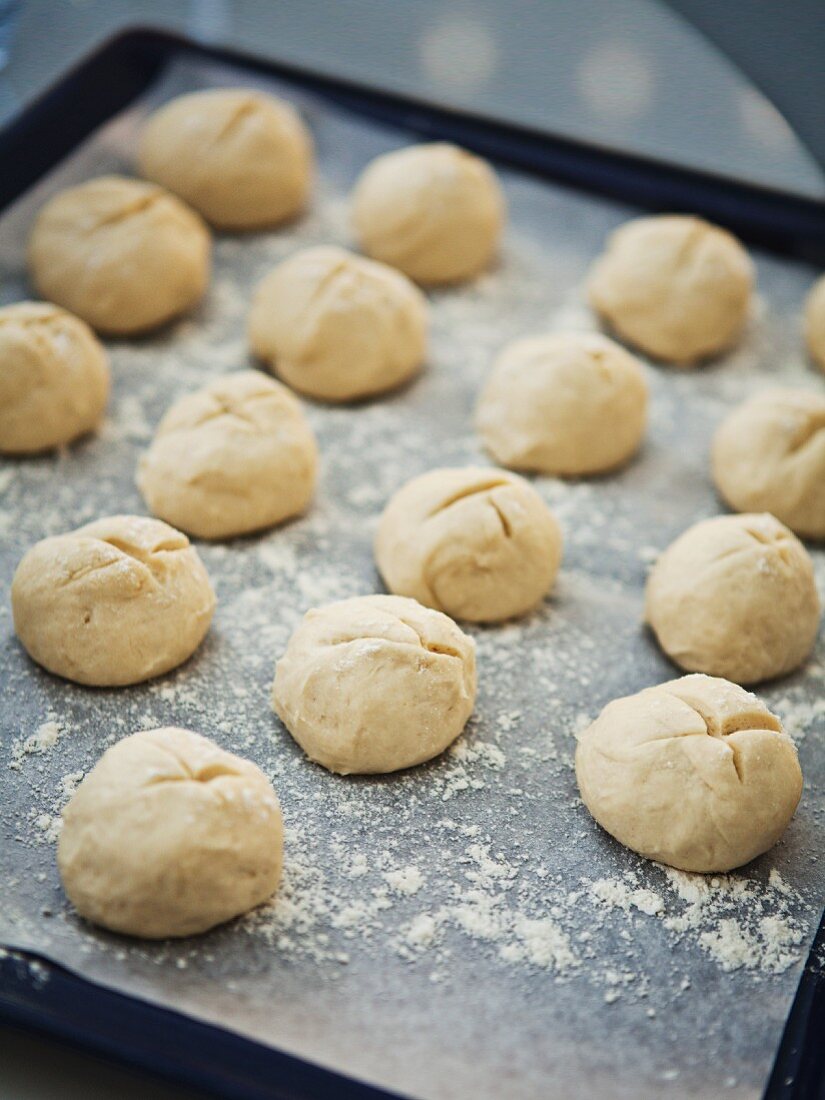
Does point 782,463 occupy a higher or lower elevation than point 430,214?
lower

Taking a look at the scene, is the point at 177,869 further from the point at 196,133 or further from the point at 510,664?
the point at 196,133

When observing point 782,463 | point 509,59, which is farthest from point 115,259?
point 782,463

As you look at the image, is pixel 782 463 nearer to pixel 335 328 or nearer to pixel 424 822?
pixel 335 328

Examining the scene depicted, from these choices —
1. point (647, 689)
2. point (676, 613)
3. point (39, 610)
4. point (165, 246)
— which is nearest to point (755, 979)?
point (647, 689)

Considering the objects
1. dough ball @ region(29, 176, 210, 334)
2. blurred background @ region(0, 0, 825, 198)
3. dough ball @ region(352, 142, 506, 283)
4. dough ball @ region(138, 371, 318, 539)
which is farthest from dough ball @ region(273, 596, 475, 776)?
blurred background @ region(0, 0, 825, 198)

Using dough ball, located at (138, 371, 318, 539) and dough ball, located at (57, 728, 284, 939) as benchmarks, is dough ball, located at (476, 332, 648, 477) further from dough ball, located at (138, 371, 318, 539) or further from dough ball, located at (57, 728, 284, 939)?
dough ball, located at (57, 728, 284, 939)

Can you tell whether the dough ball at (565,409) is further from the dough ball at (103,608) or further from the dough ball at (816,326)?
the dough ball at (103,608)
